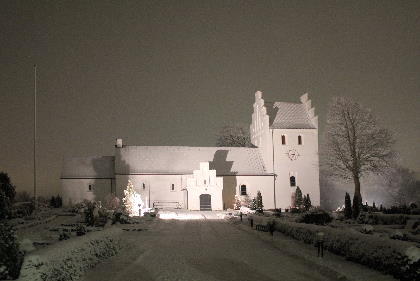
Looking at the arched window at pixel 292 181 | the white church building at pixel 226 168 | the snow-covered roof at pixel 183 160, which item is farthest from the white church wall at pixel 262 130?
the arched window at pixel 292 181

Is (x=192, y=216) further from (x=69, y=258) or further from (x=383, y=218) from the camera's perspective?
(x=69, y=258)

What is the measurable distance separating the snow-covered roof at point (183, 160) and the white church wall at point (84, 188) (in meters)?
2.73

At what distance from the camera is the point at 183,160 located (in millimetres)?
57375

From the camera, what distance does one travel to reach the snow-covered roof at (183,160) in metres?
55.8

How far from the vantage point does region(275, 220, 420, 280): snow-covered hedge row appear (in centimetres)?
1087

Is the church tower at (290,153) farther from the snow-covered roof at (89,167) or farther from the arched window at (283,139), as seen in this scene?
the snow-covered roof at (89,167)

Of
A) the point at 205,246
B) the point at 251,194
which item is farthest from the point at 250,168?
the point at 205,246

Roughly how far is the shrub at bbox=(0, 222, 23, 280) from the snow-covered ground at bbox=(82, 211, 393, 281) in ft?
11.9

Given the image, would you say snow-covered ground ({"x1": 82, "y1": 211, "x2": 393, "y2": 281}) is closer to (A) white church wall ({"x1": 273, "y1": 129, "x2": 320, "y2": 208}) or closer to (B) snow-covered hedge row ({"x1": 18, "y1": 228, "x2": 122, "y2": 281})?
(B) snow-covered hedge row ({"x1": 18, "y1": 228, "x2": 122, "y2": 281})

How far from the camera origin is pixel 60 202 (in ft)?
188

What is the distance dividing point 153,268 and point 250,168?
43.0 m

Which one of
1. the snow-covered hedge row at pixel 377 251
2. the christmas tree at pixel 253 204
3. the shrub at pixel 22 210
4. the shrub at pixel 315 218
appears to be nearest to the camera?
the snow-covered hedge row at pixel 377 251

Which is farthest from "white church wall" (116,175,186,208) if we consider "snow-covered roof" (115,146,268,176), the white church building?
"snow-covered roof" (115,146,268,176)

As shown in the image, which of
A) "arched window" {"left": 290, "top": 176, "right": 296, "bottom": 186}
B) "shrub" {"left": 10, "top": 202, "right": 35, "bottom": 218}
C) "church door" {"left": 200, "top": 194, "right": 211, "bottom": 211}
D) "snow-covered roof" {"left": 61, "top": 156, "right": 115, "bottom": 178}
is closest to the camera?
"shrub" {"left": 10, "top": 202, "right": 35, "bottom": 218}
